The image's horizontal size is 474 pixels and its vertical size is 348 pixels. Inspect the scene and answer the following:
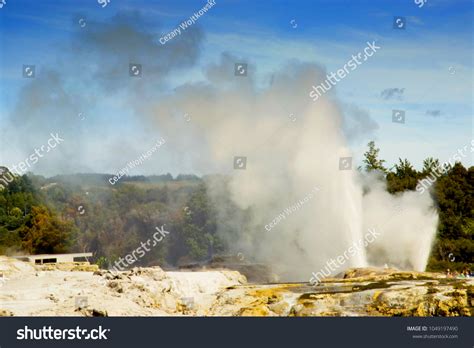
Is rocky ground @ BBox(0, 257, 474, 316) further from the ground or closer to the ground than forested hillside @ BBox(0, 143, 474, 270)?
closer to the ground

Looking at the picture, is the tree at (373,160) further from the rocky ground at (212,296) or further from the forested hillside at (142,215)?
the rocky ground at (212,296)

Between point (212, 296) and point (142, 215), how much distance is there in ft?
104

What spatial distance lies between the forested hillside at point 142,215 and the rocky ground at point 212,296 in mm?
20338

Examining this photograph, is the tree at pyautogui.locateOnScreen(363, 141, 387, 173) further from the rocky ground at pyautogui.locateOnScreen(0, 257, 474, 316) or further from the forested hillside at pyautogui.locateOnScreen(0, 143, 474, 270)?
the rocky ground at pyautogui.locateOnScreen(0, 257, 474, 316)

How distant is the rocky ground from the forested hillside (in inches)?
801

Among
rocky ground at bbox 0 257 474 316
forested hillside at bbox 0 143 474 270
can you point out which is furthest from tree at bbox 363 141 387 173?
rocky ground at bbox 0 257 474 316

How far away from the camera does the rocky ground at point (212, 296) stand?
39.3 metres

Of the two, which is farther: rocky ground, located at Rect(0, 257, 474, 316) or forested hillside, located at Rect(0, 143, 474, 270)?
forested hillside, located at Rect(0, 143, 474, 270)

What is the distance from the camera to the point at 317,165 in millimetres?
63188

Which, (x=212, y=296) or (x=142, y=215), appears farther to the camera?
(x=142, y=215)

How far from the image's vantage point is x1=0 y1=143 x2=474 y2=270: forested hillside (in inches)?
2616

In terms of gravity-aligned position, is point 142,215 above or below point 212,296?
above

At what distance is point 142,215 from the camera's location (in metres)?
74.9
